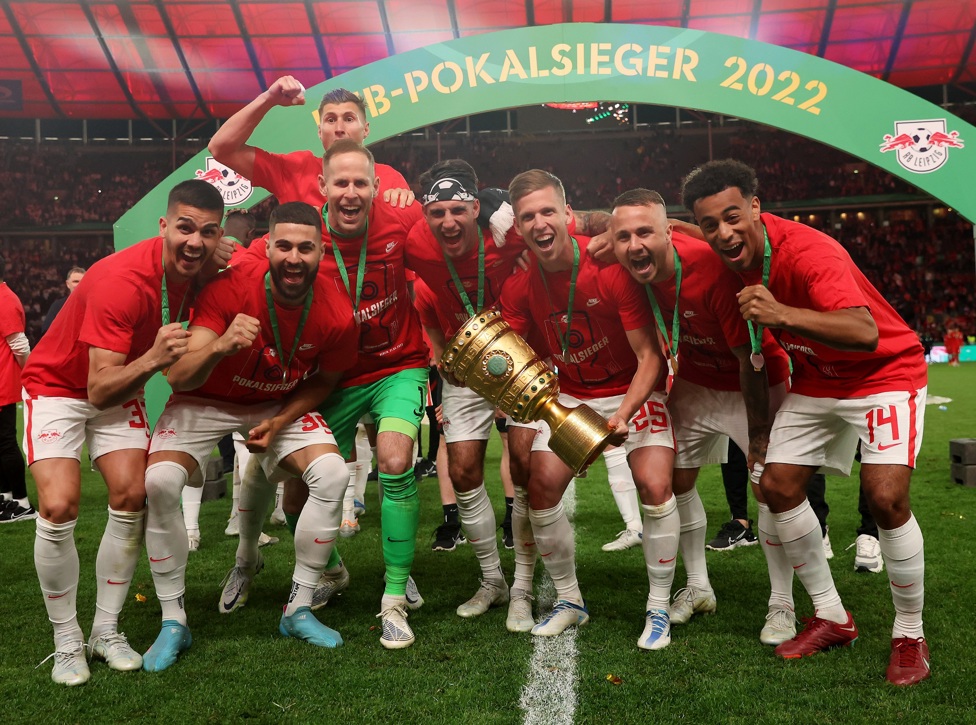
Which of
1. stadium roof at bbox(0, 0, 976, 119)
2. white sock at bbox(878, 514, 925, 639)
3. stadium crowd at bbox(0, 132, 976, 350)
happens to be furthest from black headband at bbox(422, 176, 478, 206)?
stadium crowd at bbox(0, 132, 976, 350)

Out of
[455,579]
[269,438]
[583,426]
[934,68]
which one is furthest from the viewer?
[934,68]

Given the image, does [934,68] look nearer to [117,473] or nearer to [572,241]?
[572,241]

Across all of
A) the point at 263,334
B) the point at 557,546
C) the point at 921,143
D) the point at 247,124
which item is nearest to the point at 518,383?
the point at 557,546

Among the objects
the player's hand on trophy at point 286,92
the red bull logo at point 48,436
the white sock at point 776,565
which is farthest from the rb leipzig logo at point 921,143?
the red bull logo at point 48,436

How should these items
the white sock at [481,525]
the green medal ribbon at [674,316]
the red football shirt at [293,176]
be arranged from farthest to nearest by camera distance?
the red football shirt at [293,176] < the white sock at [481,525] < the green medal ribbon at [674,316]

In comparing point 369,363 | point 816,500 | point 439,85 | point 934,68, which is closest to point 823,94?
point 439,85

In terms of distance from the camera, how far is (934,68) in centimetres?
2314

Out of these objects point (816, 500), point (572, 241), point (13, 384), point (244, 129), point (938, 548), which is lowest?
point (938, 548)

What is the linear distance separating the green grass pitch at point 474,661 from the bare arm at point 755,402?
32.7 inches

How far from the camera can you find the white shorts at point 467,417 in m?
4.36

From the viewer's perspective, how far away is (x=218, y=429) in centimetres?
395

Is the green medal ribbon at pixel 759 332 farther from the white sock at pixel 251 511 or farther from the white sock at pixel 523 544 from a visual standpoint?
the white sock at pixel 251 511

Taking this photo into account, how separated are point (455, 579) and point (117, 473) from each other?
204 cm

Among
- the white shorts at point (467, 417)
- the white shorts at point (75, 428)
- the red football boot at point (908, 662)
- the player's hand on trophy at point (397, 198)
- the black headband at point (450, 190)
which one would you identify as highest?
the black headband at point (450, 190)
